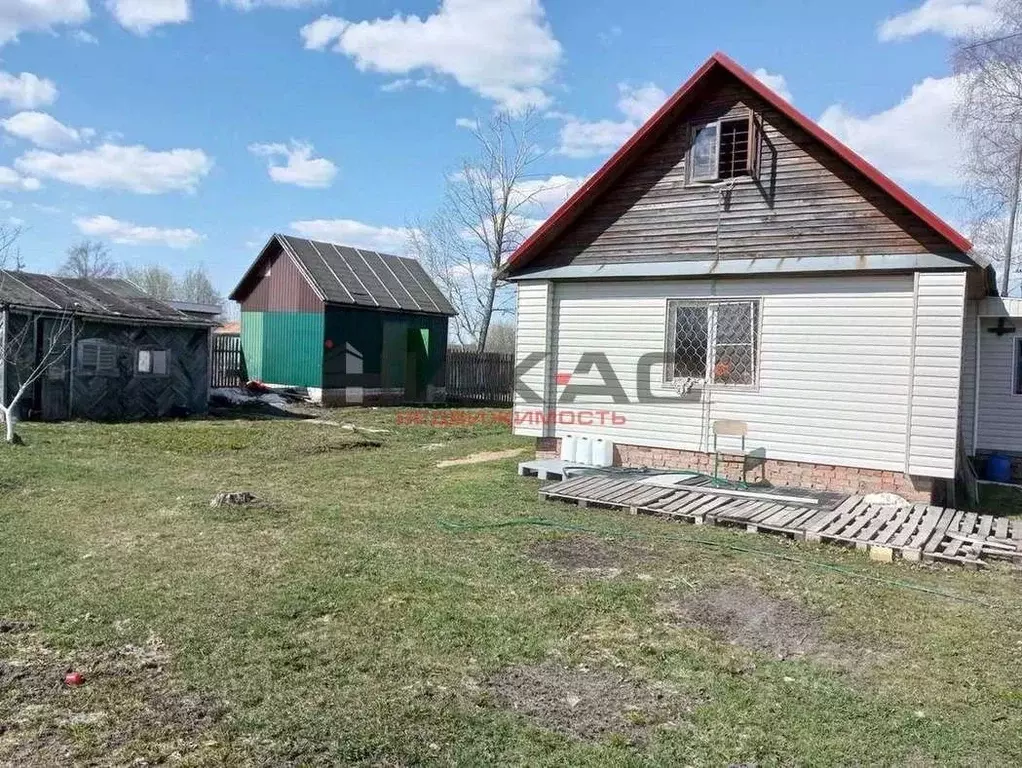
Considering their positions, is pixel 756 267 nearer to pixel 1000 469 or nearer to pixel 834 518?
pixel 834 518

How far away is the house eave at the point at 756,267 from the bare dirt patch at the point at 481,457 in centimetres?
304

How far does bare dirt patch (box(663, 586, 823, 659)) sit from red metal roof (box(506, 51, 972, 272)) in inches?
211

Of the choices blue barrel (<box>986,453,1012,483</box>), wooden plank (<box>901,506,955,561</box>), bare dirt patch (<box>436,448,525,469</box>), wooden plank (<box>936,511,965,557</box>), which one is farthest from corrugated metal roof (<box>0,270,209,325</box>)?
blue barrel (<box>986,453,1012,483</box>)

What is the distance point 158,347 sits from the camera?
59.6 feet

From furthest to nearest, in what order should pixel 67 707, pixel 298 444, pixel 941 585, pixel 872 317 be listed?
pixel 298 444 → pixel 872 317 → pixel 941 585 → pixel 67 707

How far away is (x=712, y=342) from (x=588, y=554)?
15.5 ft

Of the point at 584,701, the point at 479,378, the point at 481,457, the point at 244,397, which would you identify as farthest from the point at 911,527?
the point at 479,378

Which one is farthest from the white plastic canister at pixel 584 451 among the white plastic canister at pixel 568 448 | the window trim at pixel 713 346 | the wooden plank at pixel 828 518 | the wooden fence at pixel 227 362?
the wooden fence at pixel 227 362

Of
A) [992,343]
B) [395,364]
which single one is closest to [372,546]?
[992,343]

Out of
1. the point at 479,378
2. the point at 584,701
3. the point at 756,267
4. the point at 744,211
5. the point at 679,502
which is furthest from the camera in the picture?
the point at 479,378

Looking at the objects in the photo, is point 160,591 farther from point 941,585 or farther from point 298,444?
point 298,444

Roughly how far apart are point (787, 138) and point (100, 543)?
9.05 meters

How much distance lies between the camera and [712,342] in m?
10.6

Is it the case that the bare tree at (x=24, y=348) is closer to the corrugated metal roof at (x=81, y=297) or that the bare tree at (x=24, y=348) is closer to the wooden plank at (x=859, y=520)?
the corrugated metal roof at (x=81, y=297)
